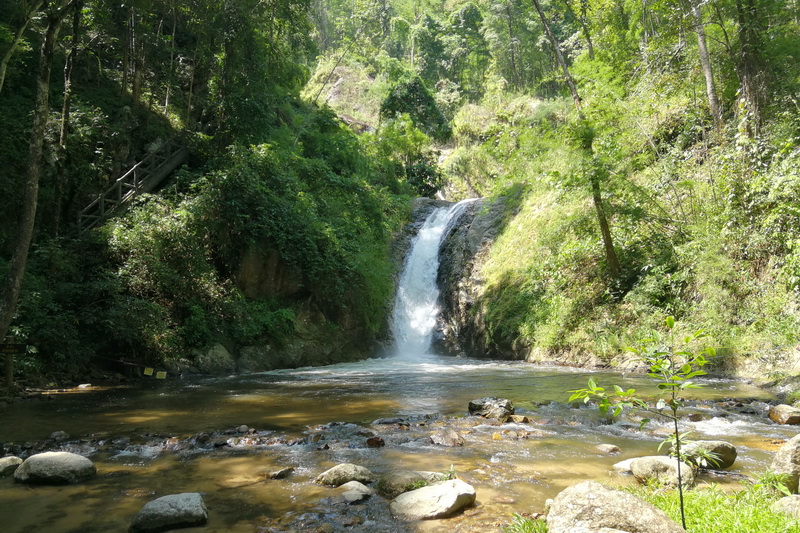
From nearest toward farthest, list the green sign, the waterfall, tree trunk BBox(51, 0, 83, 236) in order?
the green sign
tree trunk BBox(51, 0, 83, 236)
the waterfall

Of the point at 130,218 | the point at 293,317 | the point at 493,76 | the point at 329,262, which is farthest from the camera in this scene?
the point at 493,76

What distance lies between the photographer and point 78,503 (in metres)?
3.67

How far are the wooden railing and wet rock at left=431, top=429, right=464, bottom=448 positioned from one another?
10.1 meters

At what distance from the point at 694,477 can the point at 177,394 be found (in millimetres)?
7768

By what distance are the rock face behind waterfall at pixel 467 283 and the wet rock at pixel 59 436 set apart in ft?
38.0

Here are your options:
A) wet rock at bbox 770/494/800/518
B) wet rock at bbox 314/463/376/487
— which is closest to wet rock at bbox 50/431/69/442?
wet rock at bbox 314/463/376/487

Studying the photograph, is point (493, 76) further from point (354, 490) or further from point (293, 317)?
point (354, 490)

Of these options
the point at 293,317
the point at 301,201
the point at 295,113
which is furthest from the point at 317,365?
the point at 295,113

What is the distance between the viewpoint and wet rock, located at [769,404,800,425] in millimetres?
5691

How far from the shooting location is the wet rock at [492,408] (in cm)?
633

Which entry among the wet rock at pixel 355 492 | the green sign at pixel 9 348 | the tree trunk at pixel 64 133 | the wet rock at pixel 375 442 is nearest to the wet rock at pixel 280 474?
the wet rock at pixel 355 492

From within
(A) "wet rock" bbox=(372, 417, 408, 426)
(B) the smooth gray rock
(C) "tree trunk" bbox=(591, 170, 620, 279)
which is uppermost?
(C) "tree trunk" bbox=(591, 170, 620, 279)

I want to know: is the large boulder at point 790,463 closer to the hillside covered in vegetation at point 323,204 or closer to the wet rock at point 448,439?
the wet rock at point 448,439

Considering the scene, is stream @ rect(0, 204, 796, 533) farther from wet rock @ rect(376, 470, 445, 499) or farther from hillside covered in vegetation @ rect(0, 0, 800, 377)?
hillside covered in vegetation @ rect(0, 0, 800, 377)
